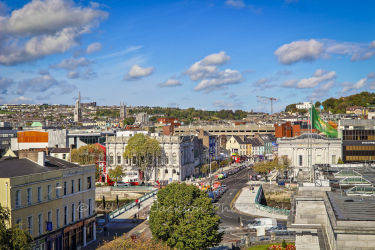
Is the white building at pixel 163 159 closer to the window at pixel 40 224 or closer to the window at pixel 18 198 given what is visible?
the window at pixel 40 224

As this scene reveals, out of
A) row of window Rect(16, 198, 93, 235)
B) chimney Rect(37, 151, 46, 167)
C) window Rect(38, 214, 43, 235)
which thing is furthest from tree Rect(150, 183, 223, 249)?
chimney Rect(37, 151, 46, 167)

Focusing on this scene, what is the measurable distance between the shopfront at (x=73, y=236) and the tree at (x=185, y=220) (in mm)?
8016

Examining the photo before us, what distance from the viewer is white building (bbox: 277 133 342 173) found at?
96.9m

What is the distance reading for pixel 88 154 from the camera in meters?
96.1

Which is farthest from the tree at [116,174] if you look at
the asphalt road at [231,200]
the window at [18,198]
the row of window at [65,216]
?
the window at [18,198]

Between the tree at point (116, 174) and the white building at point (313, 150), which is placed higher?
the white building at point (313, 150)

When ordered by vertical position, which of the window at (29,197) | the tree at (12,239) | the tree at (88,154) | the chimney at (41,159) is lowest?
the tree at (12,239)

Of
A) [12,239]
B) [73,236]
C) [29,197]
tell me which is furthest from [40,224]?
[12,239]

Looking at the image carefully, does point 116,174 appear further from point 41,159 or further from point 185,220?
point 185,220

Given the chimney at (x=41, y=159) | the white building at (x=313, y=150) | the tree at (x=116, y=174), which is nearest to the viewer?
the chimney at (x=41, y=159)

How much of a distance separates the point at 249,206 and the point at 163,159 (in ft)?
111

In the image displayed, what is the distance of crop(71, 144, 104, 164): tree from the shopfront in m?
46.7

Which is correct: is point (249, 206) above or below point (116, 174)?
below

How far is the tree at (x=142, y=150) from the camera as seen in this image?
314ft
